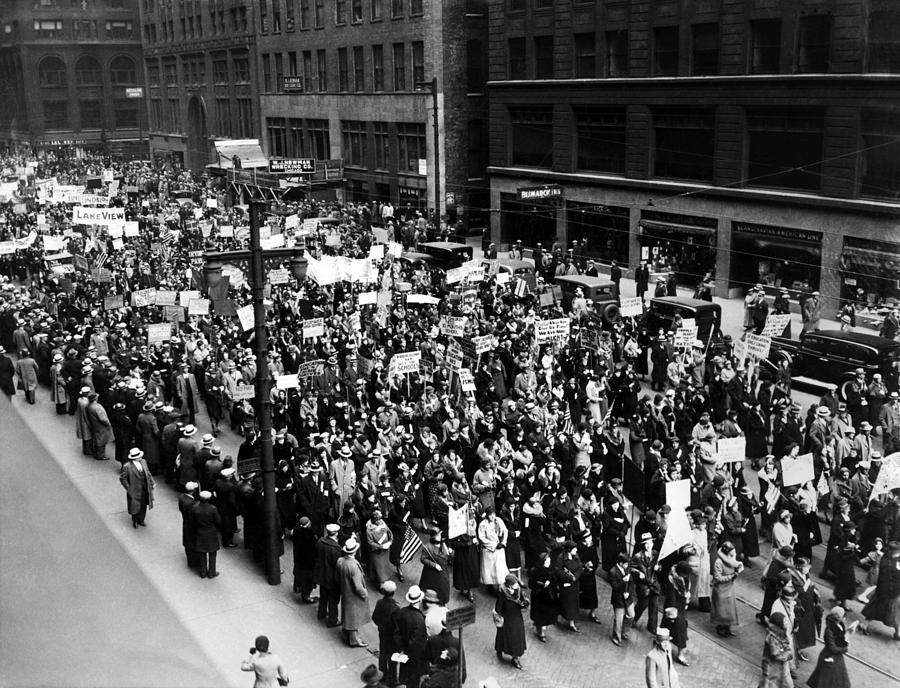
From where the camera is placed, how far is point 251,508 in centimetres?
1606

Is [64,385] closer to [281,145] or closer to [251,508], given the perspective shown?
[251,508]

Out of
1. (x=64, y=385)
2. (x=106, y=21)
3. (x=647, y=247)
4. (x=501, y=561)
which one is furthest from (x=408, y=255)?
(x=106, y=21)

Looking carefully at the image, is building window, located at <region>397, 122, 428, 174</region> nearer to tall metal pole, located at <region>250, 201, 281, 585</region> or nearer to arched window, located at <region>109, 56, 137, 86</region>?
arched window, located at <region>109, 56, 137, 86</region>

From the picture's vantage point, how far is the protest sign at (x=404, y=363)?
881 inches

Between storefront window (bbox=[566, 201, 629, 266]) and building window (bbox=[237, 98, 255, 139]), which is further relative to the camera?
building window (bbox=[237, 98, 255, 139])

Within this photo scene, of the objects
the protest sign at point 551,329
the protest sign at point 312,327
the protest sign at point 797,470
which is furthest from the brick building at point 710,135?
the protest sign at point 312,327

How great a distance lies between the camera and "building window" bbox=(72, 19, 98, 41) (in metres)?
38.9

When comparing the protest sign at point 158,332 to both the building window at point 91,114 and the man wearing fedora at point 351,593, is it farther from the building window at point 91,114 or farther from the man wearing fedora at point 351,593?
the building window at point 91,114

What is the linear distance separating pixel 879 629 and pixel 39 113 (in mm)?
53182

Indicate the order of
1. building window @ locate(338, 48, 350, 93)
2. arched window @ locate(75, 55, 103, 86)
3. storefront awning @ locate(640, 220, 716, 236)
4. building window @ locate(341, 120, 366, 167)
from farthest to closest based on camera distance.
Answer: building window @ locate(338, 48, 350, 93) → building window @ locate(341, 120, 366, 167) → arched window @ locate(75, 55, 103, 86) → storefront awning @ locate(640, 220, 716, 236)

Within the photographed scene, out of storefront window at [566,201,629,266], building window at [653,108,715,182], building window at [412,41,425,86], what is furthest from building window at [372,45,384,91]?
building window at [653,108,715,182]

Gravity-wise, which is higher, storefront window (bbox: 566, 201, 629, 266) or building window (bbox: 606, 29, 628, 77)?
building window (bbox: 606, 29, 628, 77)

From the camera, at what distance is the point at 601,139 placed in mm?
43188

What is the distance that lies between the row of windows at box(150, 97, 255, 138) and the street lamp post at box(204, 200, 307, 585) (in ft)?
207
